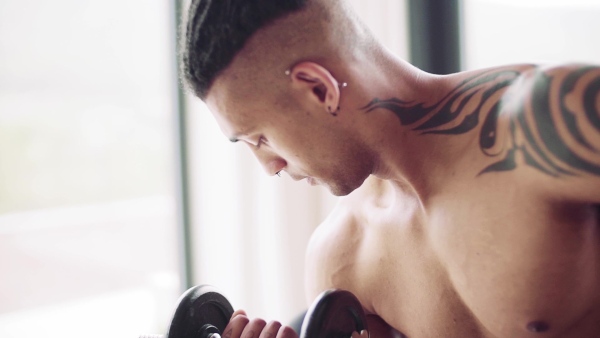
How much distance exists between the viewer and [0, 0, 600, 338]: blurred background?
1531 millimetres

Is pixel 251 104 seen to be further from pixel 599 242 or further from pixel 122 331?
pixel 122 331

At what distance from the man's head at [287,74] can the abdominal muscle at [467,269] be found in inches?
5.5

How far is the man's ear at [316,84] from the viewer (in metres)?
0.82

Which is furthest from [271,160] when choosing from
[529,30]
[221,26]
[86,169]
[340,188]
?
[86,169]

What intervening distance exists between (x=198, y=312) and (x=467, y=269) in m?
0.37

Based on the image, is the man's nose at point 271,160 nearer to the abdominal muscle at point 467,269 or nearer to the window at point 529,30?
the abdominal muscle at point 467,269

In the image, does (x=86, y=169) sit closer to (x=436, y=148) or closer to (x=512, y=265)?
(x=436, y=148)

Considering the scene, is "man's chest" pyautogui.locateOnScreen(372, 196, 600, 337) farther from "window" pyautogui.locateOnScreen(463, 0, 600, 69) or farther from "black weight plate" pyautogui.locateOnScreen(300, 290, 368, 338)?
"window" pyautogui.locateOnScreen(463, 0, 600, 69)

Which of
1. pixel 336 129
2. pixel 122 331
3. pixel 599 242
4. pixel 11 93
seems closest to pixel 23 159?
pixel 11 93

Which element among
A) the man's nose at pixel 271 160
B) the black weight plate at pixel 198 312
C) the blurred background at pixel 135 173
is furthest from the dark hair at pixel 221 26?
the blurred background at pixel 135 173

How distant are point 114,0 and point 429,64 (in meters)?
1.01

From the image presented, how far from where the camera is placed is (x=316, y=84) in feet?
2.72

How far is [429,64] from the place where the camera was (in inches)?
59.8

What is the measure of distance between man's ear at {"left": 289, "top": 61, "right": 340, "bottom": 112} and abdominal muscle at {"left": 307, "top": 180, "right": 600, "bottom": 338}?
21cm
